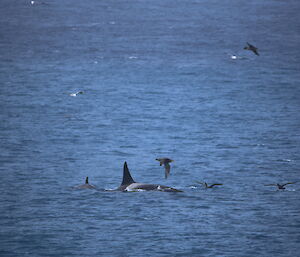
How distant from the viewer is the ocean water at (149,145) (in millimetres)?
42781

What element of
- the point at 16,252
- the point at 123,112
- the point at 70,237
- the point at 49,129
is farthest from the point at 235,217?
the point at 123,112

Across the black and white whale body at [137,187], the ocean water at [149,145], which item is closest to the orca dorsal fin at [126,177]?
the black and white whale body at [137,187]

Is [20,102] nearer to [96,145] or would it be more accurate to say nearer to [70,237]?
[96,145]

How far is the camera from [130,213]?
46062 millimetres

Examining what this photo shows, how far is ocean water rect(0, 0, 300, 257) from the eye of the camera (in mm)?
42781

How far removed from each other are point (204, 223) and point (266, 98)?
A: 54.4 meters

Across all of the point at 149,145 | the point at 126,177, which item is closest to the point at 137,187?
the point at 126,177

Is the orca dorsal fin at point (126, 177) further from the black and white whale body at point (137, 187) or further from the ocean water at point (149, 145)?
the ocean water at point (149, 145)

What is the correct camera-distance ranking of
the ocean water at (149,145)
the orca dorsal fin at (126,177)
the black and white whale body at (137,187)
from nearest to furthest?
the ocean water at (149,145) < the orca dorsal fin at (126,177) < the black and white whale body at (137,187)

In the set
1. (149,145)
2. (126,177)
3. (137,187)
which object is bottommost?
(137,187)

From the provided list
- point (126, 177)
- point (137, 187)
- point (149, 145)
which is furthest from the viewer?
point (149, 145)

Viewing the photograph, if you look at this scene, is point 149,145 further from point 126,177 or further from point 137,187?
point 126,177

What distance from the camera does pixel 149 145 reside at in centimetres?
7231

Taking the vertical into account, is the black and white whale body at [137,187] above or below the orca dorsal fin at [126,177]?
below
